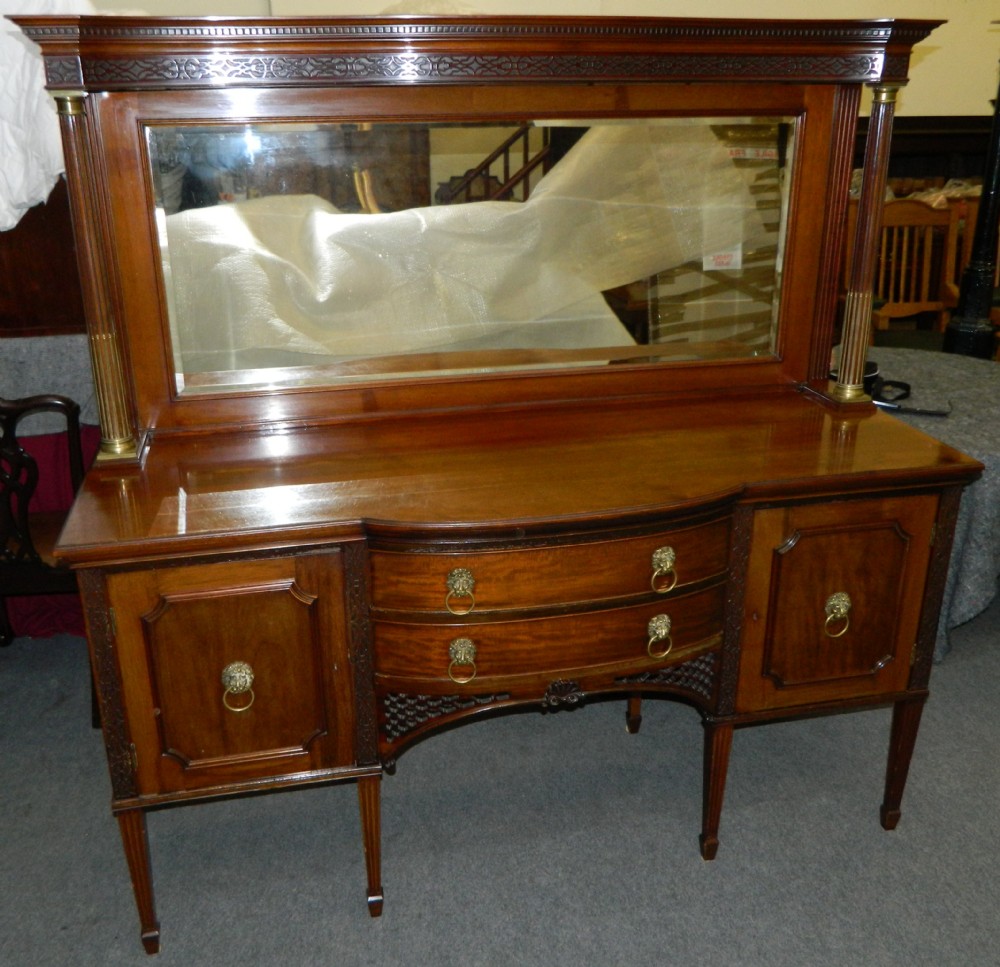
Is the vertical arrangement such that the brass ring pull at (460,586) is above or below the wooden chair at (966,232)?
below

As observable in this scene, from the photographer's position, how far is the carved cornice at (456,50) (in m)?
1.47

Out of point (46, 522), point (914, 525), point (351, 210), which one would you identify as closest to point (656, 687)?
point (914, 525)

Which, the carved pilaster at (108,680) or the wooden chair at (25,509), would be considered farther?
the wooden chair at (25,509)

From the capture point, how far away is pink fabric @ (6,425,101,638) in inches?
95.7

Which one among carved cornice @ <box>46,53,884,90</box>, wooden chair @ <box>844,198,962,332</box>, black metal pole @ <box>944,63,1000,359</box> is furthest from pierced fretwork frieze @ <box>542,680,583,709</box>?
wooden chair @ <box>844,198,962,332</box>

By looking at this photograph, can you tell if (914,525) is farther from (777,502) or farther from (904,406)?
(904,406)

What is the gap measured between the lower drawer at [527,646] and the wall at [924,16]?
348 centimetres

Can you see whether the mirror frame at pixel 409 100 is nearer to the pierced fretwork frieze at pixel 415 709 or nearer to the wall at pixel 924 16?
the pierced fretwork frieze at pixel 415 709

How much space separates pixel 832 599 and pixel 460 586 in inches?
26.7

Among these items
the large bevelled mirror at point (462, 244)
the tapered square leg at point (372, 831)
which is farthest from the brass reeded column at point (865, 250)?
the tapered square leg at point (372, 831)

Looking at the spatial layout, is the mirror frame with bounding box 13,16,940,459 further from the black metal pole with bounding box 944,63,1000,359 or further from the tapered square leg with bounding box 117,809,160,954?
the black metal pole with bounding box 944,63,1000,359

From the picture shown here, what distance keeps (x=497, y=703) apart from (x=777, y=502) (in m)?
0.57

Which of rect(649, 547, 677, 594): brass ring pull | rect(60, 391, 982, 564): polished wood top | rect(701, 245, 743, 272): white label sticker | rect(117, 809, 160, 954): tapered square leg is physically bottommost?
rect(117, 809, 160, 954): tapered square leg

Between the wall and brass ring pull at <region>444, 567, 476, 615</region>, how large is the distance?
3503 millimetres
